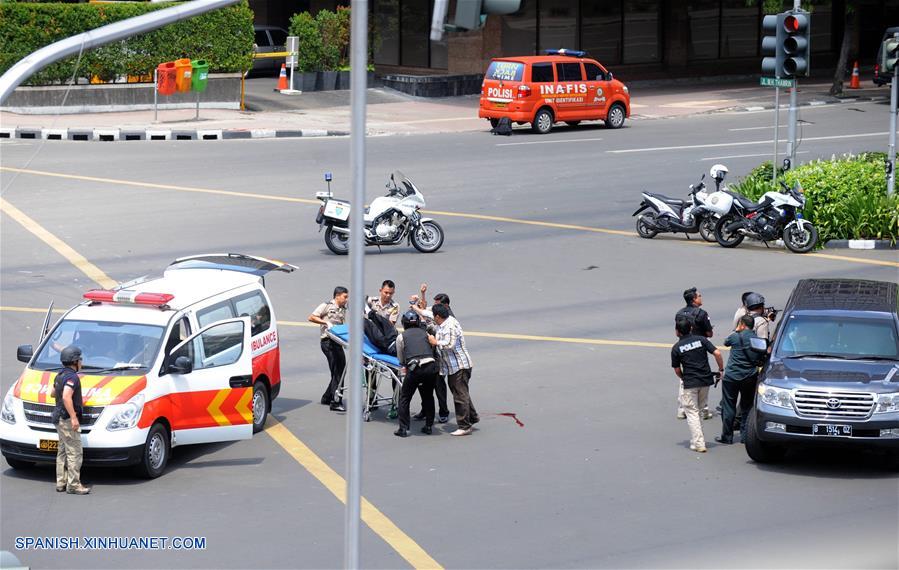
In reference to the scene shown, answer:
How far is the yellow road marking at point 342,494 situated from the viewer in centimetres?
1029

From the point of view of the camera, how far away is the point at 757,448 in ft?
40.8

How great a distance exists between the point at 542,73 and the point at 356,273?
27925 millimetres

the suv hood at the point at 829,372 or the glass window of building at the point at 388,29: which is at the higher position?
the glass window of building at the point at 388,29

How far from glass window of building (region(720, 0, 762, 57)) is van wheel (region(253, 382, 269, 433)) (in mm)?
40945

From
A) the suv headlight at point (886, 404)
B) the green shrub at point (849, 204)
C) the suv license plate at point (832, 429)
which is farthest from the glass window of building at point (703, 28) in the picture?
the suv license plate at point (832, 429)

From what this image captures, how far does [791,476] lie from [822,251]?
35.7 feet

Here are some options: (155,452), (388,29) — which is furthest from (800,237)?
(388,29)

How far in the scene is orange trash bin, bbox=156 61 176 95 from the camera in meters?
37.5

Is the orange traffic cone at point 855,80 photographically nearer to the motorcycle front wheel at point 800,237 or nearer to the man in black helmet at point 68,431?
the motorcycle front wheel at point 800,237

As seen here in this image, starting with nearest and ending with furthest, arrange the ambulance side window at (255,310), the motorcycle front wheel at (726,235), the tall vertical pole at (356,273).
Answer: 1. the tall vertical pole at (356,273)
2. the ambulance side window at (255,310)
3. the motorcycle front wheel at (726,235)

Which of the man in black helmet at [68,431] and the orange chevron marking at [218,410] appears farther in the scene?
the orange chevron marking at [218,410]

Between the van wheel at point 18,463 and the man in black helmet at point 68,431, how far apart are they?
2.45 feet

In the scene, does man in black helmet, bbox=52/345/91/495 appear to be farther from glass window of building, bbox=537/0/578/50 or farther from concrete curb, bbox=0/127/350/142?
glass window of building, bbox=537/0/578/50

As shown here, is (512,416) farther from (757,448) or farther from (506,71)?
(506,71)
